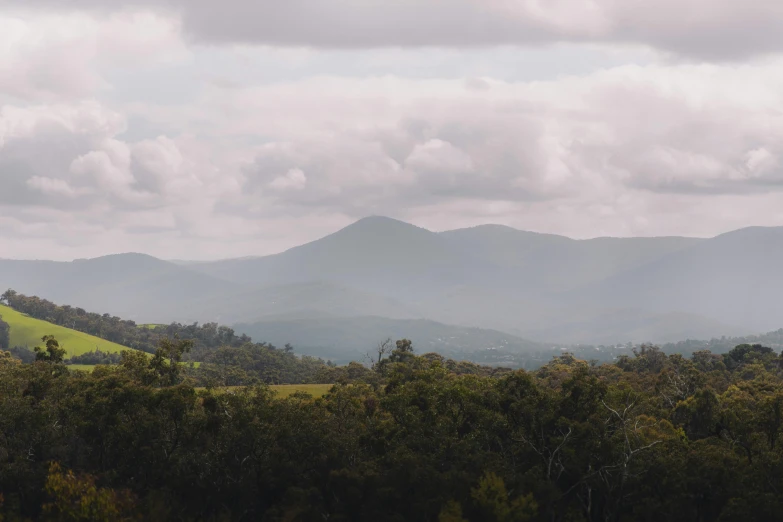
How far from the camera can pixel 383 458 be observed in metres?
46.2

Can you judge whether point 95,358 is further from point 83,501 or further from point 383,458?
point 383,458

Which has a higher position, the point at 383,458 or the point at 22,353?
the point at 383,458

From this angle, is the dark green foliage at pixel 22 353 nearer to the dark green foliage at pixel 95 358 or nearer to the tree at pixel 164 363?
the dark green foliage at pixel 95 358

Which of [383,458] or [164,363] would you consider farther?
[164,363]

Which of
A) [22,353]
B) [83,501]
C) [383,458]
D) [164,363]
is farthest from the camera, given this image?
[22,353]

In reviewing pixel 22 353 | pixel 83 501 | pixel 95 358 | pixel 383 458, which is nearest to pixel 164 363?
pixel 83 501

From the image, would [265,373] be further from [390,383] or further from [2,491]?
[2,491]

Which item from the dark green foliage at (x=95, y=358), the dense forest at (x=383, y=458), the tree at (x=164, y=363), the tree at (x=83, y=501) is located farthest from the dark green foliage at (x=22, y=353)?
the tree at (x=83, y=501)

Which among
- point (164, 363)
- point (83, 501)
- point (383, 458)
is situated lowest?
point (83, 501)

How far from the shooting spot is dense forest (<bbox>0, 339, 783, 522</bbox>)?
141 feet

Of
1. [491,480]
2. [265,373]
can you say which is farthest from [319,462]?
[265,373]

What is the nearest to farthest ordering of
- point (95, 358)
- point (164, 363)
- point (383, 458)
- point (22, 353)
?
point (383, 458) → point (164, 363) → point (95, 358) → point (22, 353)

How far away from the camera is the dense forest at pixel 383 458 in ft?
141

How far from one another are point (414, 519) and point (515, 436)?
8335 millimetres
